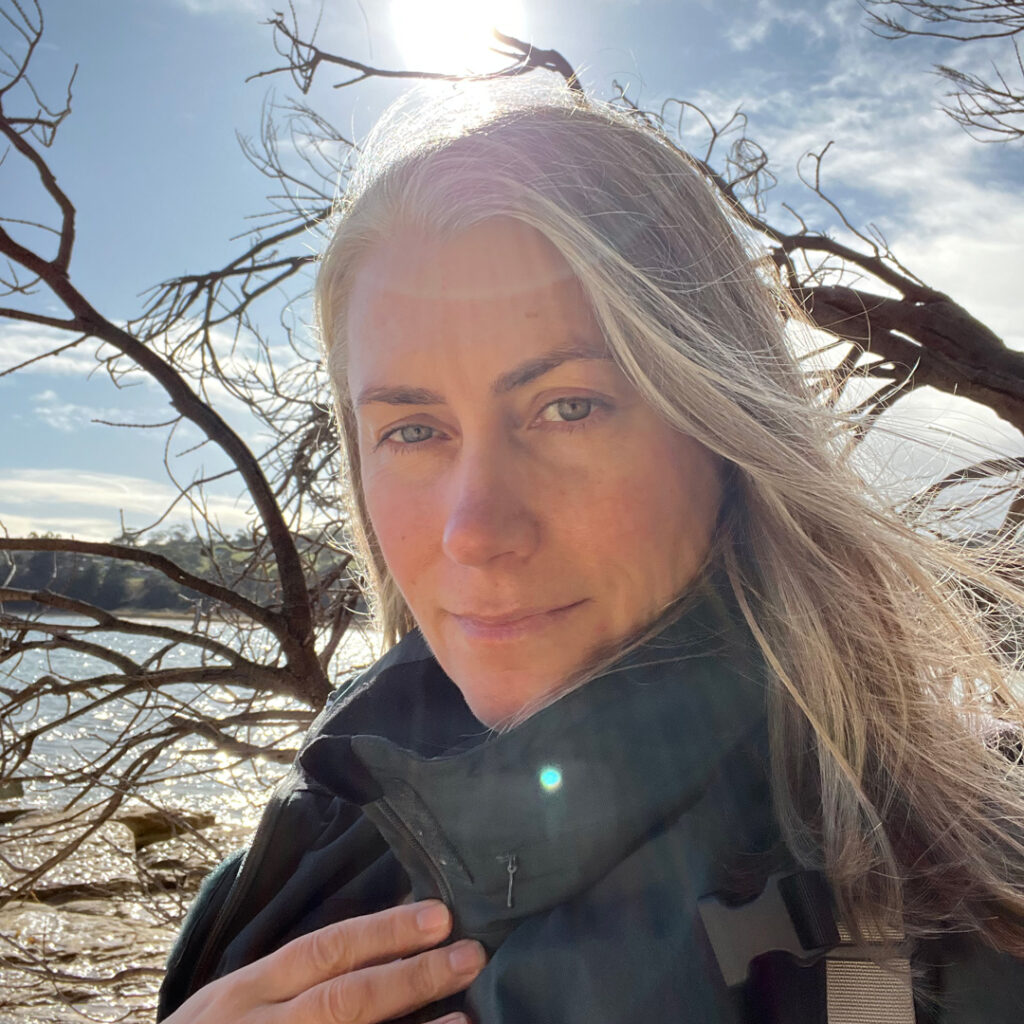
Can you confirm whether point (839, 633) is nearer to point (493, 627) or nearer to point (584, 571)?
point (584, 571)

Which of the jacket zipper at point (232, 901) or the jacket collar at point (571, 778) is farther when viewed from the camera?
the jacket zipper at point (232, 901)

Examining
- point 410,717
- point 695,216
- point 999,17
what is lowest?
point 410,717

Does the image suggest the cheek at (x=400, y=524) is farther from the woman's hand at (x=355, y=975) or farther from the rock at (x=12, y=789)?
the rock at (x=12, y=789)

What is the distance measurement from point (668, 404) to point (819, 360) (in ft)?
1.95

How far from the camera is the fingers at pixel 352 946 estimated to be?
45.1 inches

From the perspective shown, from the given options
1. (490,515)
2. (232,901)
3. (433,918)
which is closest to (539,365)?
(490,515)

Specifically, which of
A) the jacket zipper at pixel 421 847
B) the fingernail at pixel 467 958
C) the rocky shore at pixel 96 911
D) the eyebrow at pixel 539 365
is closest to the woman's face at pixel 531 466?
the eyebrow at pixel 539 365

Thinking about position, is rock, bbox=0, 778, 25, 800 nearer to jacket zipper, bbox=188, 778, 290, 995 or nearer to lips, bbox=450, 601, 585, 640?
jacket zipper, bbox=188, 778, 290, 995

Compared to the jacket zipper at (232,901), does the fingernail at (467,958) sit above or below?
below

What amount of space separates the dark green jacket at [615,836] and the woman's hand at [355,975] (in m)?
0.03

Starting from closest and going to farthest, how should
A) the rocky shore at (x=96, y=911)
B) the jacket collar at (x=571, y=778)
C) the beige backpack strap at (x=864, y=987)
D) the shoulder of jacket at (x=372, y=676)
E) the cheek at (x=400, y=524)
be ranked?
the beige backpack strap at (x=864, y=987), the jacket collar at (x=571, y=778), the cheek at (x=400, y=524), the shoulder of jacket at (x=372, y=676), the rocky shore at (x=96, y=911)

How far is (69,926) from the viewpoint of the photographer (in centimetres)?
736

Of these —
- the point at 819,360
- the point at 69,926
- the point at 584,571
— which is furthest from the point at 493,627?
the point at 69,926

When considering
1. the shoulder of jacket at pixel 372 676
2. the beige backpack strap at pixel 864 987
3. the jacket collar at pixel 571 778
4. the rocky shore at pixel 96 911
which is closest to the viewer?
the beige backpack strap at pixel 864 987
